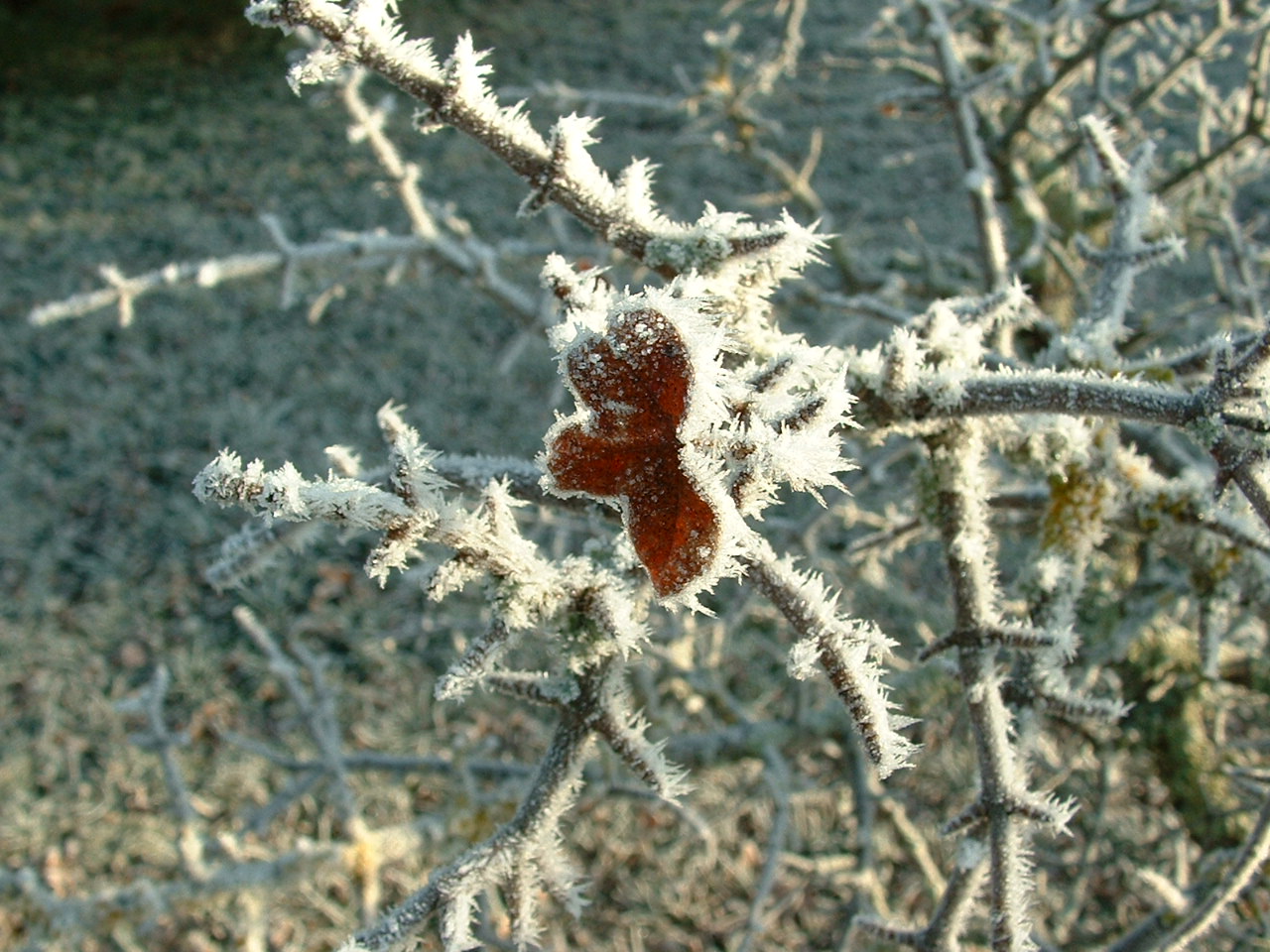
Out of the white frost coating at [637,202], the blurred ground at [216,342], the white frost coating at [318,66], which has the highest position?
the blurred ground at [216,342]

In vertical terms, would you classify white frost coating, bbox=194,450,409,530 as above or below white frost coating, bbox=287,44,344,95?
below

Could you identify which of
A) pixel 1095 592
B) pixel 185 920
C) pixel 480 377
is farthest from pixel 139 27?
pixel 1095 592

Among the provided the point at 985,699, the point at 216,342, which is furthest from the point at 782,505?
the point at 216,342

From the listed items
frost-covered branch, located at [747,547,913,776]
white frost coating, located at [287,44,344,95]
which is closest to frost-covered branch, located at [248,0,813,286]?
white frost coating, located at [287,44,344,95]

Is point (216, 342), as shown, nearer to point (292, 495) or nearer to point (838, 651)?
point (292, 495)

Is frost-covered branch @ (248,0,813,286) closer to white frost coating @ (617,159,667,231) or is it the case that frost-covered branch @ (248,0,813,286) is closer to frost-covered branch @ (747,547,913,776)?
white frost coating @ (617,159,667,231)

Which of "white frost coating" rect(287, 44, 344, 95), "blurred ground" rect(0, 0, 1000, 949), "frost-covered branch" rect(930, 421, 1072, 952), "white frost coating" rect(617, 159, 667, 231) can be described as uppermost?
"blurred ground" rect(0, 0, 1000, 949)

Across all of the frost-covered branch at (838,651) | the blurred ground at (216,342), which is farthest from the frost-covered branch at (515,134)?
the blurred ground at (216,342)

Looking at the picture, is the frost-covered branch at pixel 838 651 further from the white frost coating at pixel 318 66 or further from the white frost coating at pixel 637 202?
the white frost coating at pixel 318 66

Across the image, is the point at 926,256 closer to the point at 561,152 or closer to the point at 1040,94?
the point at 1040,94

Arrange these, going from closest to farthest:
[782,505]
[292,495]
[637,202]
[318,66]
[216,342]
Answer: [292,495] < [318,66] < [637,202] < [782,505] < [216,342]

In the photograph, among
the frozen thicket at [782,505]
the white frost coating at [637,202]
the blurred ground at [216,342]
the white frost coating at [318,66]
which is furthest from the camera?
the blurred ground at [216,342]
